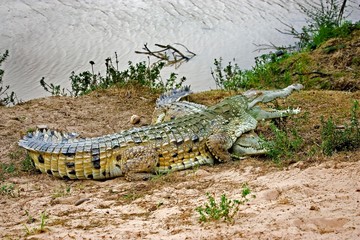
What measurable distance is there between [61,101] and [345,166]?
535cm

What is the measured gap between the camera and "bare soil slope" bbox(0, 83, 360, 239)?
137 inches

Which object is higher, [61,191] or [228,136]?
[228,136]

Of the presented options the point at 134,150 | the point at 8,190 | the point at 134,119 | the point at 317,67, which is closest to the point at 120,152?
the point at 134,150

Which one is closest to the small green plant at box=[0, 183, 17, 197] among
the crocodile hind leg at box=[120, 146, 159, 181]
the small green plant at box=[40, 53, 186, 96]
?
the crocodile hind leg at box=[120, 146, 159, 181]

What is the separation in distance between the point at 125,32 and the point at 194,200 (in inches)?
432

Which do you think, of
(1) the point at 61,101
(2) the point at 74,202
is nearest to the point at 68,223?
(2) the point at 74,202

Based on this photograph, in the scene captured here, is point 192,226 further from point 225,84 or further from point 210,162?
point 225,84

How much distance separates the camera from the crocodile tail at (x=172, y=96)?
8.01 meters

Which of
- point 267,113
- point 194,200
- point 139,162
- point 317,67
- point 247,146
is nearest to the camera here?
point 194,200

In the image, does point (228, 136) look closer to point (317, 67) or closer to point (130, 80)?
point (130, 80)

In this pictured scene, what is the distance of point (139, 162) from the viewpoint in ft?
19.9

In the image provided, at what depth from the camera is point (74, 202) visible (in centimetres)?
496

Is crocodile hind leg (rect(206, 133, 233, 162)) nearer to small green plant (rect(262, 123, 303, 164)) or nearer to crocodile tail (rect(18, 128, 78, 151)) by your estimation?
small green plant (rect(262, 123, 303, 164))

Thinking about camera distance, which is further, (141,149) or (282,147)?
(141,149)
